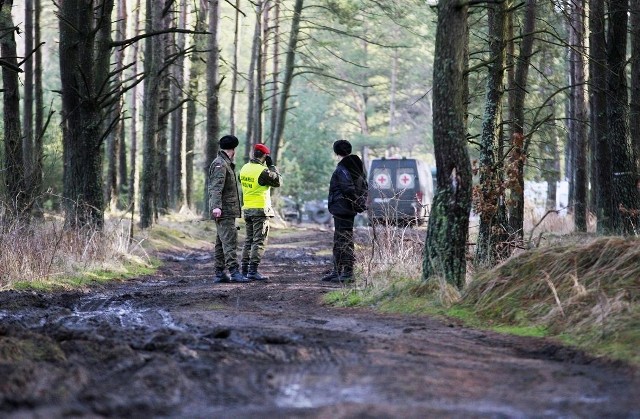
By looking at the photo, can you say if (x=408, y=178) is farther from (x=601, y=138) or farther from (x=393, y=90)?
(x=393, y=90)

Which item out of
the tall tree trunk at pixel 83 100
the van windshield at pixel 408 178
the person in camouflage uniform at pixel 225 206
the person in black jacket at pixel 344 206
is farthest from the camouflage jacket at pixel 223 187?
the van windshield at pixel 408 178

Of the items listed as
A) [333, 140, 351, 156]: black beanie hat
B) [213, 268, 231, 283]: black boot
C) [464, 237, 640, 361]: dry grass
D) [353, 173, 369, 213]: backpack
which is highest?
[333, 140, 351, 156]: black beanie hat

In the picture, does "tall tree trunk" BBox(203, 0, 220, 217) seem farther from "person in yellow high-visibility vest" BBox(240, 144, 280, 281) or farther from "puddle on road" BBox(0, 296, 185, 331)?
"puddle on road" BBox(0, 296, 185, 331)

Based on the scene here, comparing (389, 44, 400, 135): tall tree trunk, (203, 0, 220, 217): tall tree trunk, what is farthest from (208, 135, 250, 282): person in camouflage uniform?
(389, 44, 400, 135): tall tree trunk

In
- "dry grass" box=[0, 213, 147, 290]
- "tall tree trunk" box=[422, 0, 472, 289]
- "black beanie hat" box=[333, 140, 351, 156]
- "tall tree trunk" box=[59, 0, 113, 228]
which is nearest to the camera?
"tall tree trunk" box=[422, 0, 472, 289]

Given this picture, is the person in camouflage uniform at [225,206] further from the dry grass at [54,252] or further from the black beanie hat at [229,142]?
the dry grass at [54,252]

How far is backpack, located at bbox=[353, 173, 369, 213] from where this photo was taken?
13.5 m

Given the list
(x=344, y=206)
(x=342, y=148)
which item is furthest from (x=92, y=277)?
(x=342, y=148)

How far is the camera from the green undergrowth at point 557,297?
7.71m

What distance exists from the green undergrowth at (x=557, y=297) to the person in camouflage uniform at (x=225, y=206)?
441cm

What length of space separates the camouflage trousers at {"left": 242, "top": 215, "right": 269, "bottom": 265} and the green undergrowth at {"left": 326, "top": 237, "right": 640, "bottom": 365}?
4.41 metres

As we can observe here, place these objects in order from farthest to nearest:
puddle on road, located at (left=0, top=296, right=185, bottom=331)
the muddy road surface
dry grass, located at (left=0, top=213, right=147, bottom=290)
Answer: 1. dry grass, located at (left=0, top=213, right=147, bottom=290)
2. puddle on road, located at (left=0, top=296, right=185, bottom=331)
3. the muddy road surface

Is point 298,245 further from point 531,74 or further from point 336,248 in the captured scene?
point 531,74

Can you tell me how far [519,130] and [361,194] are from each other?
288cm
